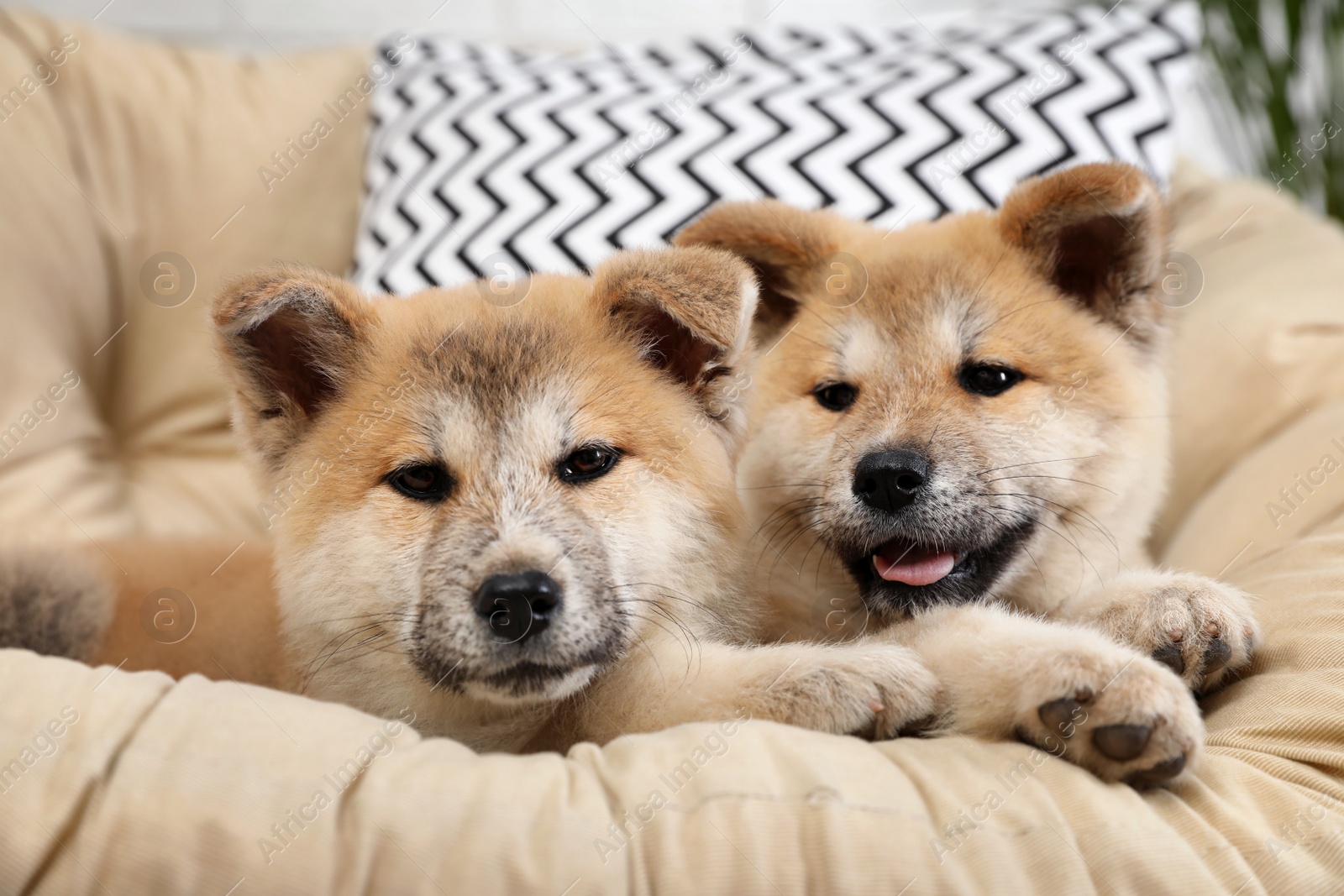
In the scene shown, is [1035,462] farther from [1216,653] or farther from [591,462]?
[591,462]

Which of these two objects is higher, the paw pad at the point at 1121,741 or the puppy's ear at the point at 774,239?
the puppy's ear at the point at 774,239

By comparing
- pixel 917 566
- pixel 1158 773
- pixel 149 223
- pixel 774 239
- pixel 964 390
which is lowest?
pixel 149 223

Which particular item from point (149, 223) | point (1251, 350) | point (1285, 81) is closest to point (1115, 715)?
point (1251, 350)

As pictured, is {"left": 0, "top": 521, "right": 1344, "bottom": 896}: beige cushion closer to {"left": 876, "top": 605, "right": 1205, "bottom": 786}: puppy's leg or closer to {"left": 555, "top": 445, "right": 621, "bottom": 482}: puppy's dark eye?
{"left": 876, "top": 605, "right": 1205, "bottom": 786}: puppy's leg

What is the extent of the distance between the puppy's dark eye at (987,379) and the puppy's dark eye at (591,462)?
0.58m

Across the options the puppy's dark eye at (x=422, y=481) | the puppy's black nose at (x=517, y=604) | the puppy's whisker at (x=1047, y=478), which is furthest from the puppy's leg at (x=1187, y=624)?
the puppy's dark eye at (x=422, y=481)

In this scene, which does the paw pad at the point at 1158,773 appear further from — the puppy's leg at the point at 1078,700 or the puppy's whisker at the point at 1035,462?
the puppy's whisker at the point at 1035,462

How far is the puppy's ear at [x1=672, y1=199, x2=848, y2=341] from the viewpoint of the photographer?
169 cm

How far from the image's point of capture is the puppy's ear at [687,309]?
1317 millimetres

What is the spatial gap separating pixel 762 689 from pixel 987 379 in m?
0.67

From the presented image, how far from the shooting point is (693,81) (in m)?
2.51

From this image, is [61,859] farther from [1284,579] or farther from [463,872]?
[1284,579]

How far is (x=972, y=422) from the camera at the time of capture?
150 centimetres

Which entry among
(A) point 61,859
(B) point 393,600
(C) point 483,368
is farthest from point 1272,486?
(A) point 61,859
